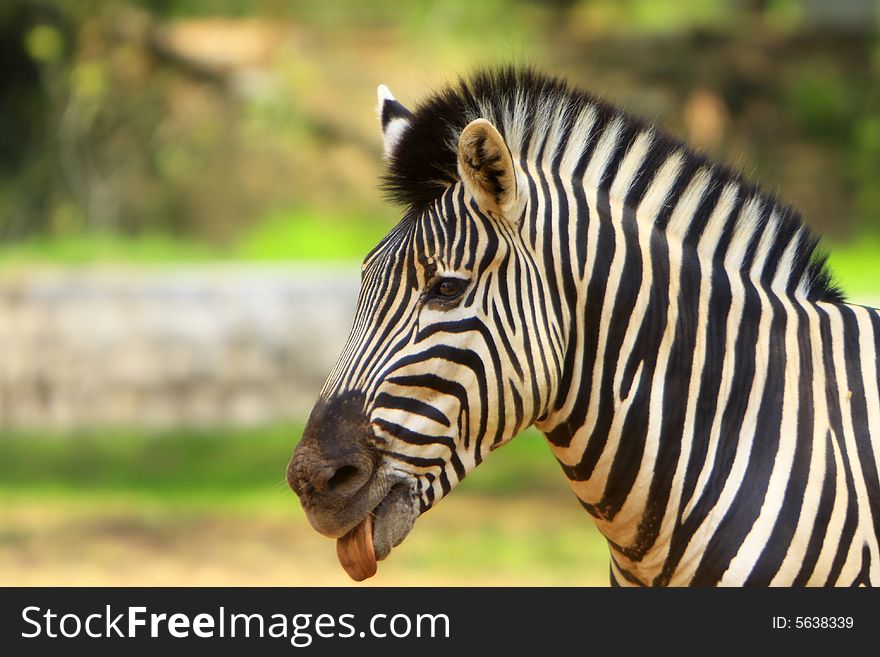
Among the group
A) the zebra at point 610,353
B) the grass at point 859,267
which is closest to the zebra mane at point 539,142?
the zebra at point 610,353

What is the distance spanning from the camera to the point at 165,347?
11.3m

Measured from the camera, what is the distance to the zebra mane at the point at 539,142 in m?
3.18

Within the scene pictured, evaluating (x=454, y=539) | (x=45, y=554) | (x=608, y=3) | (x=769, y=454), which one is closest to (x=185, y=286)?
(x=45, y=554)

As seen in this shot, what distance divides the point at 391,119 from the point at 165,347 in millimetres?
Answer: 8364

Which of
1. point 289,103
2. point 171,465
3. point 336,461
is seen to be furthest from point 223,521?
point 289,103

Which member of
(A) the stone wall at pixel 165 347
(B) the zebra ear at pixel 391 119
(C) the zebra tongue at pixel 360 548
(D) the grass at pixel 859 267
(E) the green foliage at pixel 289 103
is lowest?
(C) the zebra tongue at pixel 360 548

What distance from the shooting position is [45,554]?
30.1 feet

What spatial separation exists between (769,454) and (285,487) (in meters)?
1.41

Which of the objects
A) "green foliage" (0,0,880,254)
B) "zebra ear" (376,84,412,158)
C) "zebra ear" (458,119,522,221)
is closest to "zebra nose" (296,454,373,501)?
"zebra ear" (458,119,522,221)

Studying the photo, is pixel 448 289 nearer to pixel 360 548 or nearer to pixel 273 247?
pixel 360 548

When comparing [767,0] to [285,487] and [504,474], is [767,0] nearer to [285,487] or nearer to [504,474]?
[504,474]

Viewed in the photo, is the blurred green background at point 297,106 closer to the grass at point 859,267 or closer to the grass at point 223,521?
the grass at point 859,267

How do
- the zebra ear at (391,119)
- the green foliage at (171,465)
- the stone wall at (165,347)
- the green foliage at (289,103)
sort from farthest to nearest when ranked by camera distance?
the green foliage at (289,103)
the stone wall at (165,347)
the green foliage at (171,465)
the zebra ear at (391,119)

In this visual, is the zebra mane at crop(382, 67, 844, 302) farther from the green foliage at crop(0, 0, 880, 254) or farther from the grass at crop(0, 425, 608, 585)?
the green foliage at crop(0, 0, 880, 254)
